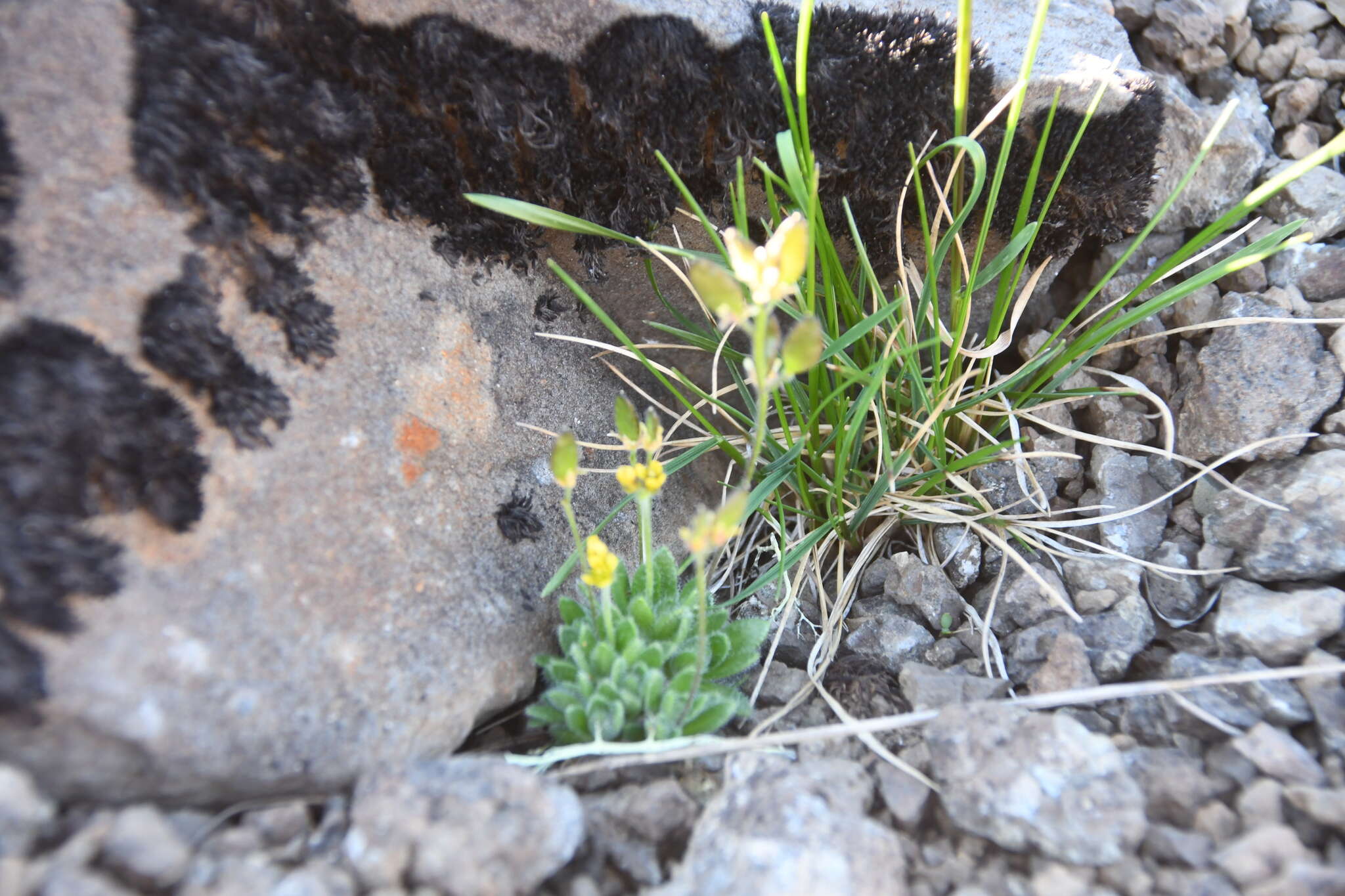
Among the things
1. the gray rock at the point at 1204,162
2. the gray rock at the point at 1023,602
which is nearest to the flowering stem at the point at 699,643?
the gray rock at the point at 1023,602

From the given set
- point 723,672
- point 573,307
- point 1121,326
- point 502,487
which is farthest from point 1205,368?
point 502,487

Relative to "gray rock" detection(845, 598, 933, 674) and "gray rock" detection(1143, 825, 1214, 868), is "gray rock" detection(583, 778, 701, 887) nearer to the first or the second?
"gray rock" detection(845, 598, 933, 674)

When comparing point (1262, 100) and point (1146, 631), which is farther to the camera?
point (1262, 100)

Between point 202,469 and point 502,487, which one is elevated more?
point 202,469

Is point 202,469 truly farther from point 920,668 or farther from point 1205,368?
point 1205,368

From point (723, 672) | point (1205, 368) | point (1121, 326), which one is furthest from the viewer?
point (1205, 368)

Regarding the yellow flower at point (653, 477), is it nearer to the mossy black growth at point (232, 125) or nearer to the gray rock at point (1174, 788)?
the mossy black growth at point (232, 125)
